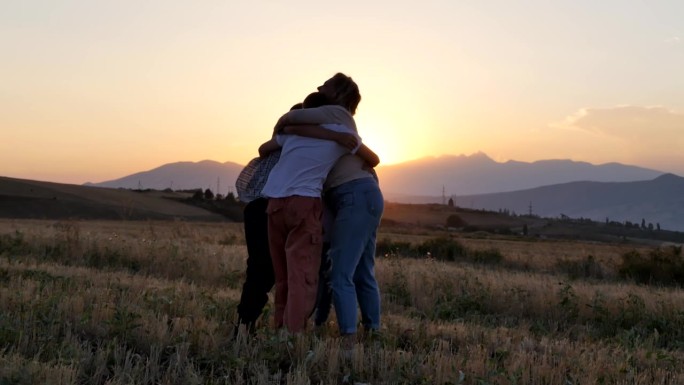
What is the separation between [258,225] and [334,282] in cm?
81

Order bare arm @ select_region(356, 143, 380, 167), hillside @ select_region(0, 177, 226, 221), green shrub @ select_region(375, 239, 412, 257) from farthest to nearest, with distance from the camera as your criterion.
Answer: hillside @ select_region(0, 177, 226, 221), green shrub @ select_region(375, 239, 412, 257), bare arm @ select_region(356, 143, 380, 167)

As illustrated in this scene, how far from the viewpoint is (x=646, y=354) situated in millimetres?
5250

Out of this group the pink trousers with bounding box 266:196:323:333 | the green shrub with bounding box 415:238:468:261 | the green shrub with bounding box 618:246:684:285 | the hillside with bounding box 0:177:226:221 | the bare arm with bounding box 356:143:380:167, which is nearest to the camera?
the pink trousers with bounding box 266:196:323:333

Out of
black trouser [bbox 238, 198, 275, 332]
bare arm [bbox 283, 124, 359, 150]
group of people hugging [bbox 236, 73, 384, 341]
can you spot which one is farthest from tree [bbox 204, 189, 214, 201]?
bare arm [bbox 283, 124, 359, 150]

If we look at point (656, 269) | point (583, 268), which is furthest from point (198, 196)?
point (656, 269)

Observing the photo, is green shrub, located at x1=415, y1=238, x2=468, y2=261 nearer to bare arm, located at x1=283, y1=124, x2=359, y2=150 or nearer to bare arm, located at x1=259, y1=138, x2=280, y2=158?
bare arm, located at x1=259, y1=138, x2=280, y2=158

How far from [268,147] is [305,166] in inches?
19.9

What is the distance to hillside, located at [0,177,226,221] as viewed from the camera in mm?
59469

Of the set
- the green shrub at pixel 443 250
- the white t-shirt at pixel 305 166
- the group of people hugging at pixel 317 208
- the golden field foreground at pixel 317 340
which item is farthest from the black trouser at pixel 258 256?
the green shrub at pixel 443 250

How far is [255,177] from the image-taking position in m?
5.65

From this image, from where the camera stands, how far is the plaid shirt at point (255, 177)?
5.61 metres

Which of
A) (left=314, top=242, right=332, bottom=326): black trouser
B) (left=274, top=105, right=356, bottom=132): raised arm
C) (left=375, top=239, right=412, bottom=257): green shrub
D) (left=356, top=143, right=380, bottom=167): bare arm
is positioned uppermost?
(left=274, top=105, right=356, bottom=132): raised arm

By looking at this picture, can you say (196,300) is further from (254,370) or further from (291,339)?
(254,370)

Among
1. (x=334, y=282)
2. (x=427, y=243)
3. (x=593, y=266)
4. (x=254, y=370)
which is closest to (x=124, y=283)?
(x=334, y=282)
